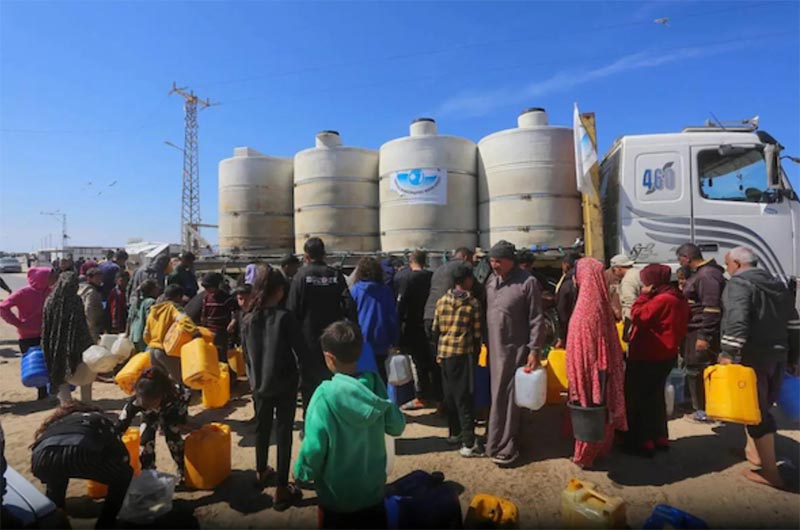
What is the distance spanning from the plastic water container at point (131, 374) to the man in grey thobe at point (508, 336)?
10.1 feet

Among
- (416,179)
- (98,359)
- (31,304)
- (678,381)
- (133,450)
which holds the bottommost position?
(133,450)

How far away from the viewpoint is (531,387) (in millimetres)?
3508

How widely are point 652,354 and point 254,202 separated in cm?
749

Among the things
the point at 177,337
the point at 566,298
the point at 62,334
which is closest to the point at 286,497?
the point at 177,337

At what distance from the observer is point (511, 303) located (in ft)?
12.1

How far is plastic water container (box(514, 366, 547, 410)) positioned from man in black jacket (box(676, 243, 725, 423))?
1.86m

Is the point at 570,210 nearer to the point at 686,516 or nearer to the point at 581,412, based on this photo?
the point at 581,412

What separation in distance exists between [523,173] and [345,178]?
3156 mm

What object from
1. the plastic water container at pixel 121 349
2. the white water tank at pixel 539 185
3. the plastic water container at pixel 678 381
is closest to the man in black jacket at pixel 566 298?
the plastic water container at pixel 678 381

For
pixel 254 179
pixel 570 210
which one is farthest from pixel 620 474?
pixel 254 179

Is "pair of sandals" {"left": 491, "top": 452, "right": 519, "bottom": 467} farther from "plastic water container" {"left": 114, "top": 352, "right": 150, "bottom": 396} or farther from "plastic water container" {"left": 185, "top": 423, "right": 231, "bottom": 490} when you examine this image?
"plastic water container" {"left": 114, "top": 352, "right": 150, "bottom": 396}

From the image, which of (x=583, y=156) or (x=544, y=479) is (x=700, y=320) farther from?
(x=583, y=156)

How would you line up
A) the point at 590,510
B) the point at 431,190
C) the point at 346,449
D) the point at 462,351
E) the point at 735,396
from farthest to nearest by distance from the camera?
1. the point at 431,190
2. the point at 462,351
3. the point at 735,396
4. the point at 590,510
5. the point at 346,449

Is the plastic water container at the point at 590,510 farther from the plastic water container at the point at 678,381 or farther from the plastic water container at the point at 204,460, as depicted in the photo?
the plastic water container at the point at 678,381
